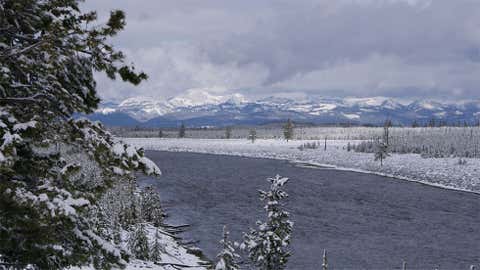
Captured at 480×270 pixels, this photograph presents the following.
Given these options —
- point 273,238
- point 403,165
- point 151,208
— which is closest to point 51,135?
point 273,238

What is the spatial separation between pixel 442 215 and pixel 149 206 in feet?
102

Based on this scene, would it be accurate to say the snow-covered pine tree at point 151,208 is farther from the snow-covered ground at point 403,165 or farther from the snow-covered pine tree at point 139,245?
the snow-covered ground at point 403,165

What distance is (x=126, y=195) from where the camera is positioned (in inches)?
1459

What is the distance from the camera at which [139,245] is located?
2602 centimetres

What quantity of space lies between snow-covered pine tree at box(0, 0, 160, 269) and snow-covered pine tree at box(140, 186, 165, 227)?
31069 mm

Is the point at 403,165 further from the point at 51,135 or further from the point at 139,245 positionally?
the point at 51,135

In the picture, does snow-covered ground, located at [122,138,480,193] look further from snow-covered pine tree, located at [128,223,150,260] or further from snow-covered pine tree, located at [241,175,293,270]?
snow-covered pine tree, located at [241,175,293,270]

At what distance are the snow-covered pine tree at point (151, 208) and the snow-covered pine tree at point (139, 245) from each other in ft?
37.1

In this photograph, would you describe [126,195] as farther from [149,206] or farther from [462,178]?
[462,178]

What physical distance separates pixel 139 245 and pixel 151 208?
1281cm

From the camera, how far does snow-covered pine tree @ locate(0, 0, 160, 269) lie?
19.8 ft

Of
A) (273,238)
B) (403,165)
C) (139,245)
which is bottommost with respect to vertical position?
(139,245)

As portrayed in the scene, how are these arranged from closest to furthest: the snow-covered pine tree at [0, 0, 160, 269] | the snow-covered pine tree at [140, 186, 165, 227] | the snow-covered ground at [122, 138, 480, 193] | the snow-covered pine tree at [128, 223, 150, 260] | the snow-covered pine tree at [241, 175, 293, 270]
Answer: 1. the snow-covered pine tree at [0, 0, 160, 269]
2. the snow-covered pine tree at [241, 175, 293, 270]
3. the snow-covered pine tree at [128, 223, 150, 260]
4. the snow-covered pine tree at [140, 186, 165, 227]
5. the snow-covered ground at [122, 138, 480, 193]

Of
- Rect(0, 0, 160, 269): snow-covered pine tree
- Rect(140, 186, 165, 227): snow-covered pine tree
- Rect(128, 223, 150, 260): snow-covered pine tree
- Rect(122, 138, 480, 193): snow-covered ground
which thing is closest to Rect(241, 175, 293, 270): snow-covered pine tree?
Rect(128, 223, 150, 260): snow-covered pine tree
